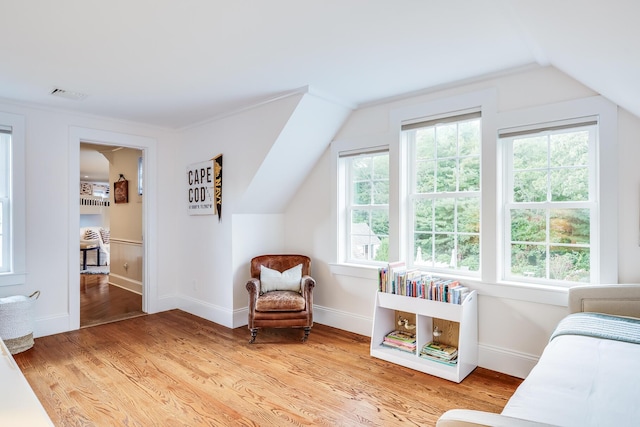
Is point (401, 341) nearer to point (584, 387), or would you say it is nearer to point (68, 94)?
point (584, 387)

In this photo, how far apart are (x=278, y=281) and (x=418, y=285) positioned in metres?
1.46

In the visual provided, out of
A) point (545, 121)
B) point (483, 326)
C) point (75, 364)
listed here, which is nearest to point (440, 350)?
point (483, 326)

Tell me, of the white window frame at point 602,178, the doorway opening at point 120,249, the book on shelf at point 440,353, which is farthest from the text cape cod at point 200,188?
the white window frame at point 602,178

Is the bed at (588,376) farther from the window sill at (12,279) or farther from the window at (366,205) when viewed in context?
the window sill at (12,279)

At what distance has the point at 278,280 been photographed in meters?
3.85

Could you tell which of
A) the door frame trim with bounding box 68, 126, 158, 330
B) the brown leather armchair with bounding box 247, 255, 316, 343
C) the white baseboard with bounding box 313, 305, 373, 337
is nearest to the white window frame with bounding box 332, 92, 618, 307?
the white baseboard with bounding box 313, 305, 373, 337

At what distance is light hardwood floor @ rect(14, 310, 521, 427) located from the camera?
91.3 inches

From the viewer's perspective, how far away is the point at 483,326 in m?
3.04

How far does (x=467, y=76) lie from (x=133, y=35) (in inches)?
94.6

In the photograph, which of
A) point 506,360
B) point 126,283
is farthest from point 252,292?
point 126,283

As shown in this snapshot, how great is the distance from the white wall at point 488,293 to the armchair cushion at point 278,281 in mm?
397

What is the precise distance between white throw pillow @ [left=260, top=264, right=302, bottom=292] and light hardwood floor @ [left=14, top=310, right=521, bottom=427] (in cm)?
47

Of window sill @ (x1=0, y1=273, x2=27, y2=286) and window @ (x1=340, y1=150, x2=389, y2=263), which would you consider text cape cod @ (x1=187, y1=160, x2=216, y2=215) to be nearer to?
window @ (x1=340, y1=150, x2=389, y2=263)

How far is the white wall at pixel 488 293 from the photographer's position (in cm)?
248
